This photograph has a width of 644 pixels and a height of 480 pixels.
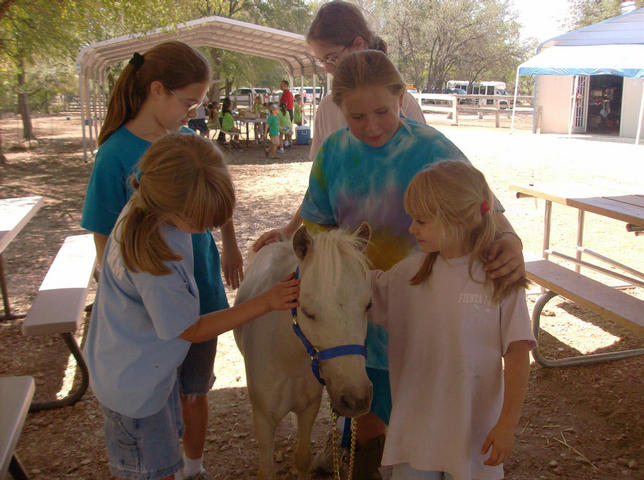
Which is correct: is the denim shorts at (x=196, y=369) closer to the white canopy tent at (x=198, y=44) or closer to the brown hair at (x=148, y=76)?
the brown hair at (x=148, y=76)

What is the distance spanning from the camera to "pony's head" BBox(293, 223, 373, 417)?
1.57 metres

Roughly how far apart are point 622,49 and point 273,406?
17.6 meters

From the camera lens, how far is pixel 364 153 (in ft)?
6.45

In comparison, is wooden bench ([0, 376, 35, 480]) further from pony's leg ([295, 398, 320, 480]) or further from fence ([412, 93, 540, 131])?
fence ([412, 93, 540, 131])

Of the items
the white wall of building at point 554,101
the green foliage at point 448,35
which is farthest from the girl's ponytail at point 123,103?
the green foliage at point 448,35

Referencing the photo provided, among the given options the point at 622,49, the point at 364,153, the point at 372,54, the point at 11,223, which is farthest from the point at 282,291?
the point at 622,49

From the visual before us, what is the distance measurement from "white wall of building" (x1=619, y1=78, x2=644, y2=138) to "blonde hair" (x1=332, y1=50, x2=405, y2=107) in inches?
779

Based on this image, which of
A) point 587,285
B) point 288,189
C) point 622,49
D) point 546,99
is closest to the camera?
point 587,285

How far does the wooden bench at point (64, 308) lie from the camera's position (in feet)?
10.4

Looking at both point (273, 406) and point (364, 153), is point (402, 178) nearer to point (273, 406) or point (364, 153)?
point (364, 153)

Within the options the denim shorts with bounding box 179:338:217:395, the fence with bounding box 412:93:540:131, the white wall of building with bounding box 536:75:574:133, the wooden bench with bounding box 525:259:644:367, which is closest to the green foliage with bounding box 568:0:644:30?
the fence with bounding box 412:93:540:131

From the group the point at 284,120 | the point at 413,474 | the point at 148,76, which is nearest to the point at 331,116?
the point at 148,76

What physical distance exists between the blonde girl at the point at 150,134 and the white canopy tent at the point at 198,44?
10.0 m

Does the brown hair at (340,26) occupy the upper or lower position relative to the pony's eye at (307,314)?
upper
